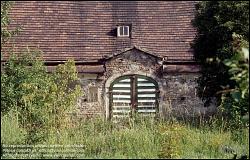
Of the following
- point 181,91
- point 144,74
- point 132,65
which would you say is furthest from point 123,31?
point 181,91

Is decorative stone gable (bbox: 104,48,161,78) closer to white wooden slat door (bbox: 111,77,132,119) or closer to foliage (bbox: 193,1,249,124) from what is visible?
white wooden slat door (bbox: 111,77,132,119)

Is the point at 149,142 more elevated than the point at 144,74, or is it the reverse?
the point at 144,74

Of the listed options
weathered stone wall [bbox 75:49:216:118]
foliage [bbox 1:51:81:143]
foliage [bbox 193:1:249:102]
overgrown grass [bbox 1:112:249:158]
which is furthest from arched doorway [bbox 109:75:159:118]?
overgrown grass [bbox 1:112:249:158]

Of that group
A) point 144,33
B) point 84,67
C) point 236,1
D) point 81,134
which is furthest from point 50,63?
point 81,134

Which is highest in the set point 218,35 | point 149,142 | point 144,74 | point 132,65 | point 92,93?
point 218,35

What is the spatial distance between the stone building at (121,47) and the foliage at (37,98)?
470 cm

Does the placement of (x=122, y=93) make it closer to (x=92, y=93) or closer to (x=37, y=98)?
(x=92, y=93)

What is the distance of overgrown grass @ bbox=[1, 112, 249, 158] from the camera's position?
8.22m

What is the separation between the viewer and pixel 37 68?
1393 cm

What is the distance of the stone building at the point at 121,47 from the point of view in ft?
61.9

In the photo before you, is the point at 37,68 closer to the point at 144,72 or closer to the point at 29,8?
the point at 144,72

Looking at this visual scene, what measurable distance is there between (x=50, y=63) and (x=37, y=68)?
5.46m

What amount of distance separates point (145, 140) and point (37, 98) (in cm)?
256

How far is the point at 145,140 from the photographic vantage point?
28.7 feet
